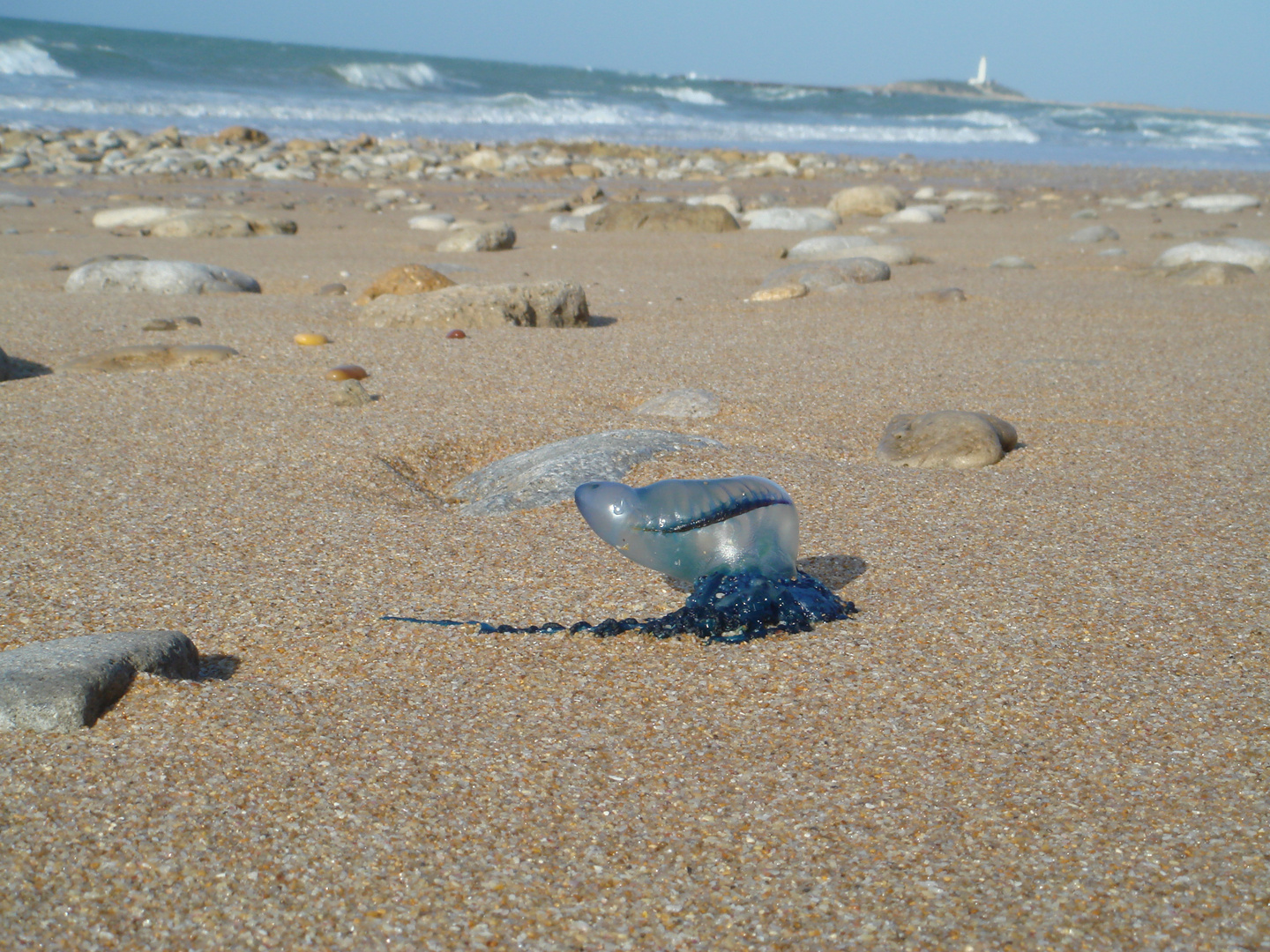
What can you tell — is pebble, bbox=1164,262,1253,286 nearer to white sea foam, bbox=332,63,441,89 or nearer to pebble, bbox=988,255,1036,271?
pebble, bbox=988,255,1036,271

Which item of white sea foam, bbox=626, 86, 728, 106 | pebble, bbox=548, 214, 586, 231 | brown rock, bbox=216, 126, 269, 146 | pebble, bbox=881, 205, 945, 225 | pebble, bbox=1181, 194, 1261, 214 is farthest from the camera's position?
white sea foam, bbox=626, 86, 728, 106

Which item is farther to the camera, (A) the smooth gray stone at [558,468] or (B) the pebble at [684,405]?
(B) the pebble at [684,405]

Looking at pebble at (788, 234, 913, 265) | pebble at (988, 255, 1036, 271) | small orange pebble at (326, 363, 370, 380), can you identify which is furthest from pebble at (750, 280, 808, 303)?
small orange pebble at (326, 363, 370, 380)

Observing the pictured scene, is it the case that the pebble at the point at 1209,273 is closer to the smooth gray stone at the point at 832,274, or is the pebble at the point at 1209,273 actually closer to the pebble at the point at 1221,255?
the pebble at the point at 1221,255

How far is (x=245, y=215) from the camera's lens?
9.12m

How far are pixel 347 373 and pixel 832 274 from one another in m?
3.47

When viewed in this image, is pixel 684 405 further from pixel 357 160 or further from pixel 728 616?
pixel 357 160

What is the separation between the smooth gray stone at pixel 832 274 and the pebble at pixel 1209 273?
1.80 m

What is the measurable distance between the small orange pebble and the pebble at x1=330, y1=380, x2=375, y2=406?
6.9 inches

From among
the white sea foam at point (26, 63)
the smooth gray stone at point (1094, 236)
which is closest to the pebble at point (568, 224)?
the smooth gray stone at point (1094, 236)

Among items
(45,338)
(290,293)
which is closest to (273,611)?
(45,338)

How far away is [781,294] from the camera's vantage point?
19.3 ft

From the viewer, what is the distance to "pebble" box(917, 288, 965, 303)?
5.66 m

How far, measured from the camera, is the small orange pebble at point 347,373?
3734 millimetres
